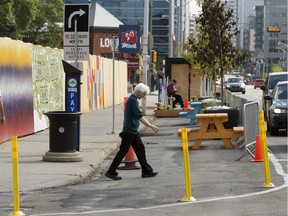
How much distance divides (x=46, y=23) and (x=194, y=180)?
82153 millimetres

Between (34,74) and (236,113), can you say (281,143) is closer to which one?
(236,113)

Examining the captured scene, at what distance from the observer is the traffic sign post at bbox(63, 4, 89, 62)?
19531mm

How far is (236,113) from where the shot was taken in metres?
22.8

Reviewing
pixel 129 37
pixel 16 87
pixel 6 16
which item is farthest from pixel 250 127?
pixel 6 16

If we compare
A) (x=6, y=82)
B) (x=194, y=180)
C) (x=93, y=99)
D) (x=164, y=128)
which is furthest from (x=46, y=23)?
(x=194, y=180)

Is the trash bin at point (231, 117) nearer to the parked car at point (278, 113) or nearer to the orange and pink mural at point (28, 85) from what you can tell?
the parked car at point (278, 113)

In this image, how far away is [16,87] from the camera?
76.9ft

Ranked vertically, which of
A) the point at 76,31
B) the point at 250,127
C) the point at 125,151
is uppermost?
the point at 76,31

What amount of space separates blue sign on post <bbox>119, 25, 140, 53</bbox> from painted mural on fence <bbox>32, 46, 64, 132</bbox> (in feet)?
11.5

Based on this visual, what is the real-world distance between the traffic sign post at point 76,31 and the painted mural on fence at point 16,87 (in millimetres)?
2811

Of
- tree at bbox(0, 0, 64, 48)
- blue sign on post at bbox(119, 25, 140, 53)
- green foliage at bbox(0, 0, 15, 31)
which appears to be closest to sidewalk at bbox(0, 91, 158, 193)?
blue sign on post at bbox(119, 25, 140, 53)

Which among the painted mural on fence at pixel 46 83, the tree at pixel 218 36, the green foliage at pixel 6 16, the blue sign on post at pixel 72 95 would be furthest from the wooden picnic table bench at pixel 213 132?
the green foliage at pixel 6 16

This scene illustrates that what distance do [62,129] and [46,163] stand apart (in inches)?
28.1

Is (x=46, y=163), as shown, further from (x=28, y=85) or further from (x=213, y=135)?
(x=28, y=85)
